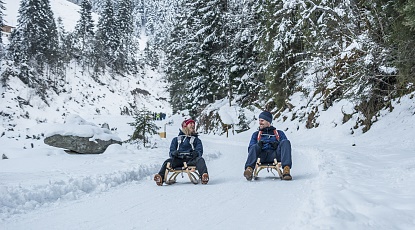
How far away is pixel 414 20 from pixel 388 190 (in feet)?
10.5

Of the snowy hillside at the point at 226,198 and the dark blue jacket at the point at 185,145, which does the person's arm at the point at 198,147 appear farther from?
the snowy hillside at the point at 226,198

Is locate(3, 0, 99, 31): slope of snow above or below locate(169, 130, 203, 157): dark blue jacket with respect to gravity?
above

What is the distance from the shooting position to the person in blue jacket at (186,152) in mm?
6094

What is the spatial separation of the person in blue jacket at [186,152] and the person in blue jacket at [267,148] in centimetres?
90

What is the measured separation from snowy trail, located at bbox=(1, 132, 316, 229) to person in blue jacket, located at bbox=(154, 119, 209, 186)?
37 cm

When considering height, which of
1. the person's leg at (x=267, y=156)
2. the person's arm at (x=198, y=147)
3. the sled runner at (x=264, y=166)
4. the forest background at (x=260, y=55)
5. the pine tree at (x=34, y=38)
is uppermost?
the pine tree at (x=34, y=38)

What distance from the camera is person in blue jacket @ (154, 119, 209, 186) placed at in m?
6.09

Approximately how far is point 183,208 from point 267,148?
9.20ft

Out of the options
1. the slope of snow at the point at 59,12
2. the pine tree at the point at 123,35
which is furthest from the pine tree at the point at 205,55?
the slope of snow at the point at 59,12

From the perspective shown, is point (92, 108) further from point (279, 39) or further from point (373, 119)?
point (373, 119)

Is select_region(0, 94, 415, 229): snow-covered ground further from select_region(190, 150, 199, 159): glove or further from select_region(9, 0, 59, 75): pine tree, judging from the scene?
select_region(9, 0, 59, 75): pine tree

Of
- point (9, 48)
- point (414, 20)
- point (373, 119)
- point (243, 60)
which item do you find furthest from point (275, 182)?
point (9, 48)

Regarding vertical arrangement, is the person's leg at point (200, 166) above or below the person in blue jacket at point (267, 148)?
below

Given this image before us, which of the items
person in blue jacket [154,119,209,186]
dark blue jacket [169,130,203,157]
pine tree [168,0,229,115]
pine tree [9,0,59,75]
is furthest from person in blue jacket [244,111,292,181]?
pine tree [9,0,59,75]
